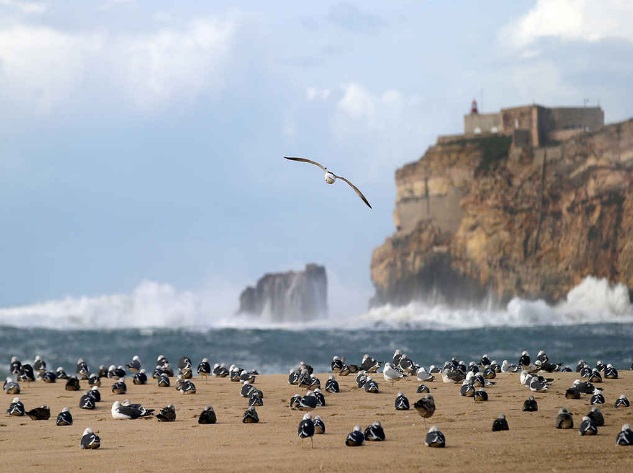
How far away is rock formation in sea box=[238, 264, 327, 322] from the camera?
122500 millimetres

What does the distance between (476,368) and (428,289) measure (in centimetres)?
9594

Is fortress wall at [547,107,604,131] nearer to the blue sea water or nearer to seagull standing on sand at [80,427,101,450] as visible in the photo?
the blue sea water

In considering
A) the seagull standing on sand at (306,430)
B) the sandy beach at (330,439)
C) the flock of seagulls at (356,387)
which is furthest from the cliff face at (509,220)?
the seagull standing on sand at (306,430)

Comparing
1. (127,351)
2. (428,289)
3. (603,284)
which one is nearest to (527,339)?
(127,351)

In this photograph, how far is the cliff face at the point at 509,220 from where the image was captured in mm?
113812

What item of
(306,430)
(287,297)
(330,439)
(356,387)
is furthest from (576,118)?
(306,430)

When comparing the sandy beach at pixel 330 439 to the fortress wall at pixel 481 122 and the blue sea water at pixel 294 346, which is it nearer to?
the blue sea water at pixel 294 346

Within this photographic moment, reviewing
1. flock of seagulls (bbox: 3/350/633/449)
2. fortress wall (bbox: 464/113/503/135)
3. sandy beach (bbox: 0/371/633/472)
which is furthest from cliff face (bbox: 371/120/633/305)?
sandy beach (bbox: 0/371/633/472)

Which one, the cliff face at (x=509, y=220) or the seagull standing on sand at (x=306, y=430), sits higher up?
the cliff face at (x=509, y=220)

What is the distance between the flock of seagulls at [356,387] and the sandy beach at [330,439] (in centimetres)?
19

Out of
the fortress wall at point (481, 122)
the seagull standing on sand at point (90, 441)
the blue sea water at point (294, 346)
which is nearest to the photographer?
the seagull standing on sand at point (90, 441)

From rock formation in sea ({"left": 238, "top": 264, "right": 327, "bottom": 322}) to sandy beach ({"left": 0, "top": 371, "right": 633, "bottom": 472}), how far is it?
96110mm

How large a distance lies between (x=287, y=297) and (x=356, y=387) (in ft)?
320

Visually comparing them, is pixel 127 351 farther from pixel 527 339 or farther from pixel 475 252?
pixel 475 252
